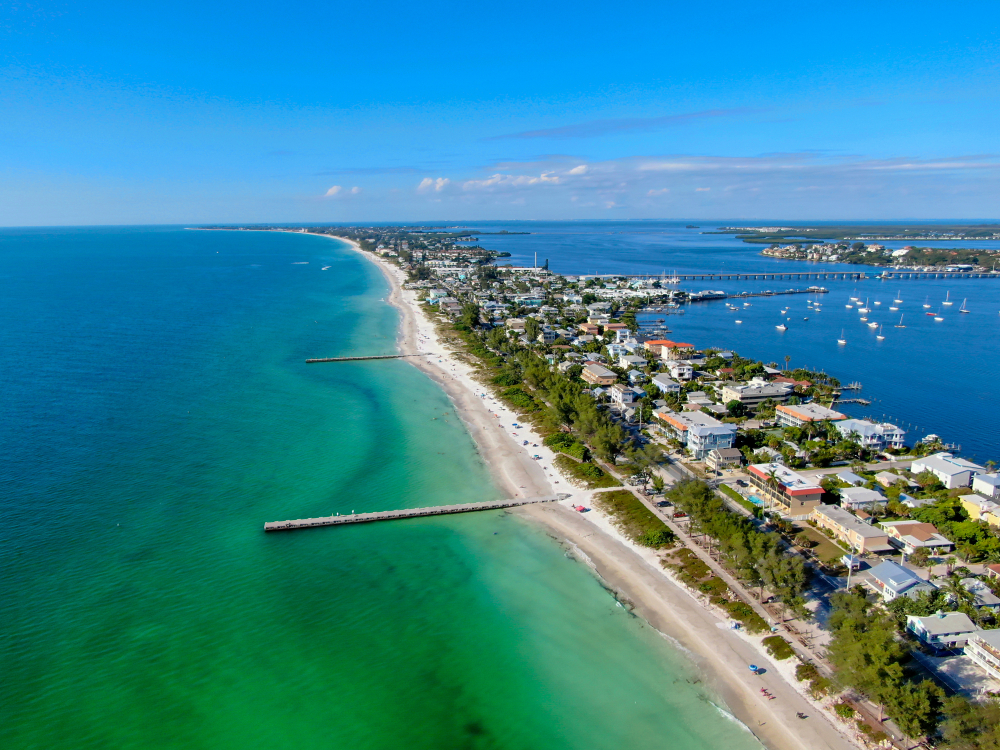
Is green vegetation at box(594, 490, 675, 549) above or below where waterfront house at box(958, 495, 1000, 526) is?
below

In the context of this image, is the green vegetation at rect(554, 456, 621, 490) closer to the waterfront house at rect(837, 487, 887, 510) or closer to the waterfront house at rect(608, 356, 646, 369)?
the waterfront house at rect(837, 487, 887, 510)

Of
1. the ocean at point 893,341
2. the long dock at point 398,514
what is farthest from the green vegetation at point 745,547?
the ocean at point 893,341

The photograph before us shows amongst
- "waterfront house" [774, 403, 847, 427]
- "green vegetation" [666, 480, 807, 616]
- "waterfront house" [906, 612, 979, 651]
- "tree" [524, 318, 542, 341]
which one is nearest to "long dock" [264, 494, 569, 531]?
"green vegetation" [666, 480, 807, 616]

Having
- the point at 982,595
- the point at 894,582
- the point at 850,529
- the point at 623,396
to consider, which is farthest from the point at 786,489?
the point at 623,396

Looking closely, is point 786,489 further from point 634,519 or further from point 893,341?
point 893,341

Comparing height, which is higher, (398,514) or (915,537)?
(915,537)

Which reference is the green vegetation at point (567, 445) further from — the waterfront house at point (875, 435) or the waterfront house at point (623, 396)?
the waterfront house at point (875, 435)
